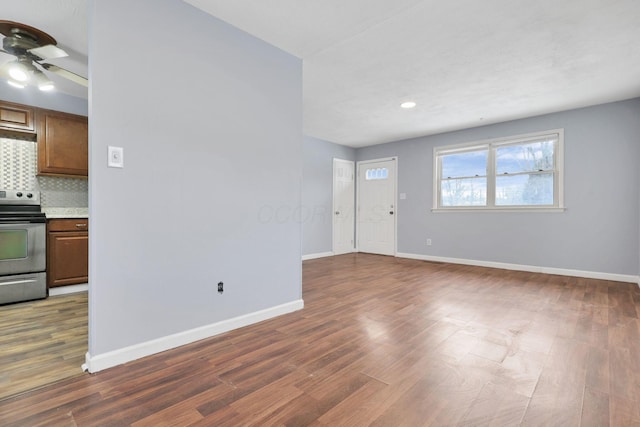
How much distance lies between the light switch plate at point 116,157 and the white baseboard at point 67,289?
2662 mm

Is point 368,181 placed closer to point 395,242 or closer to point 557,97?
point 395,242

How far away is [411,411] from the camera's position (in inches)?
55.9

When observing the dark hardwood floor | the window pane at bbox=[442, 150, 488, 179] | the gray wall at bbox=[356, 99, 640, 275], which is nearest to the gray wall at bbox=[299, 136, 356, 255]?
the window pane at bbox=[442, 150, 488, 179]

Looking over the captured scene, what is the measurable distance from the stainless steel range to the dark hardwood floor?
226 cm

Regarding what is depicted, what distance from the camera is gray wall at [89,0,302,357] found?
1.80 m

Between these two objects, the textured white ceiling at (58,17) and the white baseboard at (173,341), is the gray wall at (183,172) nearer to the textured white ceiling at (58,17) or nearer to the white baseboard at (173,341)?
the white baseboard at (173,341)

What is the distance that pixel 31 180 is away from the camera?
11.7ft

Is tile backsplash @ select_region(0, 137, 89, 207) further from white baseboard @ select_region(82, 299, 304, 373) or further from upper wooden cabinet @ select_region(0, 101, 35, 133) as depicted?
white baseboard @ select_region(82, 299, 304, 373)

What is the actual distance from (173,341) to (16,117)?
3.33 m

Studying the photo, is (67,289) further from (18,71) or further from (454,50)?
(454,50)

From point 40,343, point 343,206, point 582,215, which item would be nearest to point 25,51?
point 40,343

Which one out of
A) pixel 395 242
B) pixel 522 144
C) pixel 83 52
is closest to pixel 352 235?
pixel 395 242

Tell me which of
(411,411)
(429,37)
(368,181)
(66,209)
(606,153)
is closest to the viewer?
(411,411)

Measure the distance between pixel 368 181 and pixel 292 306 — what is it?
458cm
